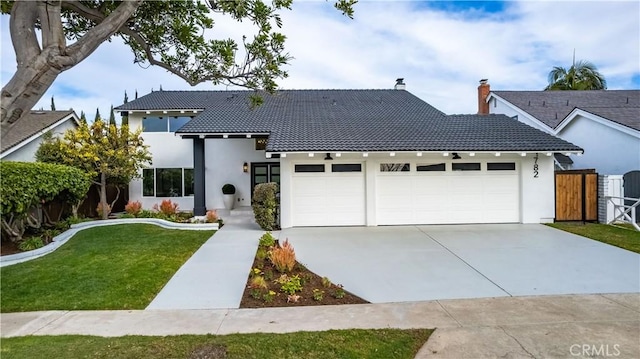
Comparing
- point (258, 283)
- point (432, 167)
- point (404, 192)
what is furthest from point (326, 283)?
point (432, 167)

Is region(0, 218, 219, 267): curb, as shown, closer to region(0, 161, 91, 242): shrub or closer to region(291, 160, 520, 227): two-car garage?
region(0, 161, 91, 242): shrub

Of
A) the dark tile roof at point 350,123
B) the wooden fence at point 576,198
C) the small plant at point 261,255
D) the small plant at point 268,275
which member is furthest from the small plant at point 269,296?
the wooden fence at point 576,198

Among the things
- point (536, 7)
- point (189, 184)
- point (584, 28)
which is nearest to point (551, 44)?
point (584, 28)

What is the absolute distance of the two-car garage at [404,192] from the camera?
12.2 metres

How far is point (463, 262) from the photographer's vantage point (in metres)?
7.80

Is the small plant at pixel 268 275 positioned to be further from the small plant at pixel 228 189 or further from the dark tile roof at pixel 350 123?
the small plant at pixel 228 189

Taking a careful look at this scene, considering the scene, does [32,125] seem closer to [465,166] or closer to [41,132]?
[41,132]

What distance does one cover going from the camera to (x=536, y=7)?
39.9 feet

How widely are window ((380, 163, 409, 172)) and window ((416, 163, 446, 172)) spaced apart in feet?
1.42

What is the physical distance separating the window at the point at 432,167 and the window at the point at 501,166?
1.68 meters

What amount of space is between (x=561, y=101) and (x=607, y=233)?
13.6 meters

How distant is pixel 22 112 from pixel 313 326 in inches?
153

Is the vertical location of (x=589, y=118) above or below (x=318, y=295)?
above

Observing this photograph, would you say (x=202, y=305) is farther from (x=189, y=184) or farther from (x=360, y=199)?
(x=189, y=184)
